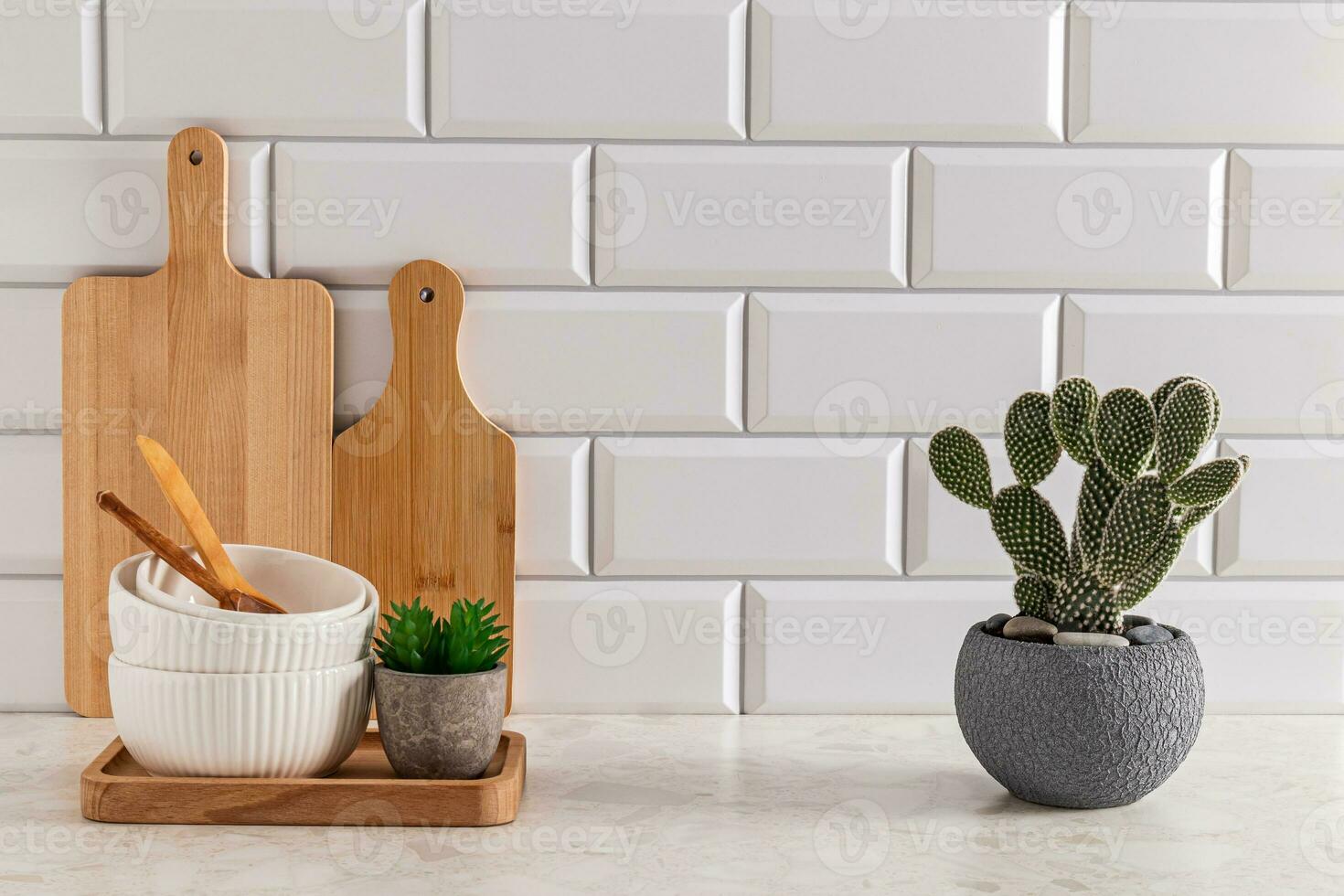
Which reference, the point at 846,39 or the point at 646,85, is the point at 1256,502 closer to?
the point at 846,39

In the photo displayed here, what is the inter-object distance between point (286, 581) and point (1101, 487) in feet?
1.93

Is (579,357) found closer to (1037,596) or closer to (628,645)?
(628,645)

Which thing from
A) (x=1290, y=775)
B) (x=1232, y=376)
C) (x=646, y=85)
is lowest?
(x=1290, y=775)

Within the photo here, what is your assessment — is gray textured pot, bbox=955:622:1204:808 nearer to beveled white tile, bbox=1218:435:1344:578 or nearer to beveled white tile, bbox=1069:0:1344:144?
beveled white tile, bbox=1218:435:1344:578

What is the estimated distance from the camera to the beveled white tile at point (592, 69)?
2.96ft

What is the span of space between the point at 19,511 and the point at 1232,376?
1036mm

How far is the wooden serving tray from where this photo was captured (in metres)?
0.69

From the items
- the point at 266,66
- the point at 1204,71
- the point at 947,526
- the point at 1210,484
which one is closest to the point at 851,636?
the point at 947,526

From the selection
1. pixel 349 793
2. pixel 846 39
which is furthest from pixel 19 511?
pixel 846 39

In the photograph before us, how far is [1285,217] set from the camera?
93 centimetres

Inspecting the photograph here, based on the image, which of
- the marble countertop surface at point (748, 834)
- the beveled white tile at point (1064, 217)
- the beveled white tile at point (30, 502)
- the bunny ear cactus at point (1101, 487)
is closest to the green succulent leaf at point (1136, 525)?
the bunny ear cactus at point (1101, 487)

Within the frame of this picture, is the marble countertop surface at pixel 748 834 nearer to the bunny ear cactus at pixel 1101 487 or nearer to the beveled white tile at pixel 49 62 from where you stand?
the bunny ear cactus at pixel 1101 487

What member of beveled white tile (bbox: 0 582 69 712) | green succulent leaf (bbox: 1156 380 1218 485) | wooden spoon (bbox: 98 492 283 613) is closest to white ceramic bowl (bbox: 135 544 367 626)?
wooden spoon (bbox: 98 492 283 613)

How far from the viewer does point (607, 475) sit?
92cm
